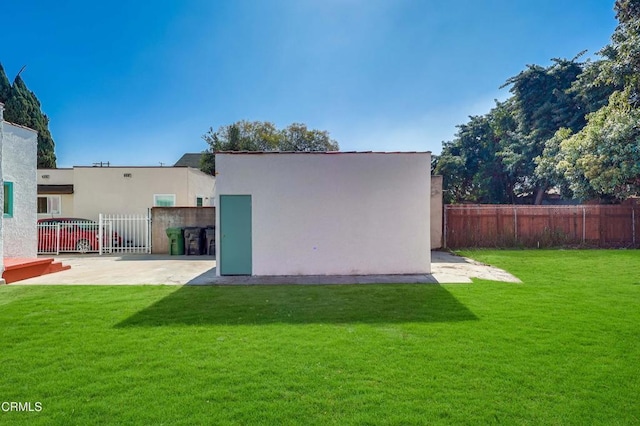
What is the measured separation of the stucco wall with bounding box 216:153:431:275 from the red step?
520 centimetres

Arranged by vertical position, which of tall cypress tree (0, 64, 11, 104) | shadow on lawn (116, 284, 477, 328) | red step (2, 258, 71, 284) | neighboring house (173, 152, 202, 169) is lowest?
shadow on lawn (116, 284, 477, 328)

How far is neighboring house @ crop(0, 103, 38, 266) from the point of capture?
9.46 metres

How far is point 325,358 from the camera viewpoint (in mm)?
3906

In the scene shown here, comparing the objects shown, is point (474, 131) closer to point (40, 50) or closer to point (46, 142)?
point (40, 50)

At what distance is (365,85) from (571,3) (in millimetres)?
7376

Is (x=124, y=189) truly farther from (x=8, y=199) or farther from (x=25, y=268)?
(x=25, y=268)

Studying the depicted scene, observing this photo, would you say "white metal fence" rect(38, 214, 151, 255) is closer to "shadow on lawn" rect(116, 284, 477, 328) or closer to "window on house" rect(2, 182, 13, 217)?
"window on house" rect(2, 182, 13, 217)

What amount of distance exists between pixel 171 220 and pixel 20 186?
5.40 metres

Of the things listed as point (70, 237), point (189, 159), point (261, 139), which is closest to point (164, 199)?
point (70, 237)

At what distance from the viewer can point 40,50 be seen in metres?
15.5

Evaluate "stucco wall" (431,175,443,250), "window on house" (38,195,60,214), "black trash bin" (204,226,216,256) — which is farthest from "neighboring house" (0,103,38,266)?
"stucco wall" (431,175,443,250)

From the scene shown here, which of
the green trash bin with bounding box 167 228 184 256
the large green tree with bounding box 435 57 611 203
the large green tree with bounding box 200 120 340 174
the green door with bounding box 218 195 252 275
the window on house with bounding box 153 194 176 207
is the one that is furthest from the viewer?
the large green tree with bounding box 200 120 340 174

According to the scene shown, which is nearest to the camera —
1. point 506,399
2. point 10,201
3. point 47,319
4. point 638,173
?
point 506,399

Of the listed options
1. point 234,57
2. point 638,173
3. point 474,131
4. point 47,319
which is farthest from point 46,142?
point 638,173
